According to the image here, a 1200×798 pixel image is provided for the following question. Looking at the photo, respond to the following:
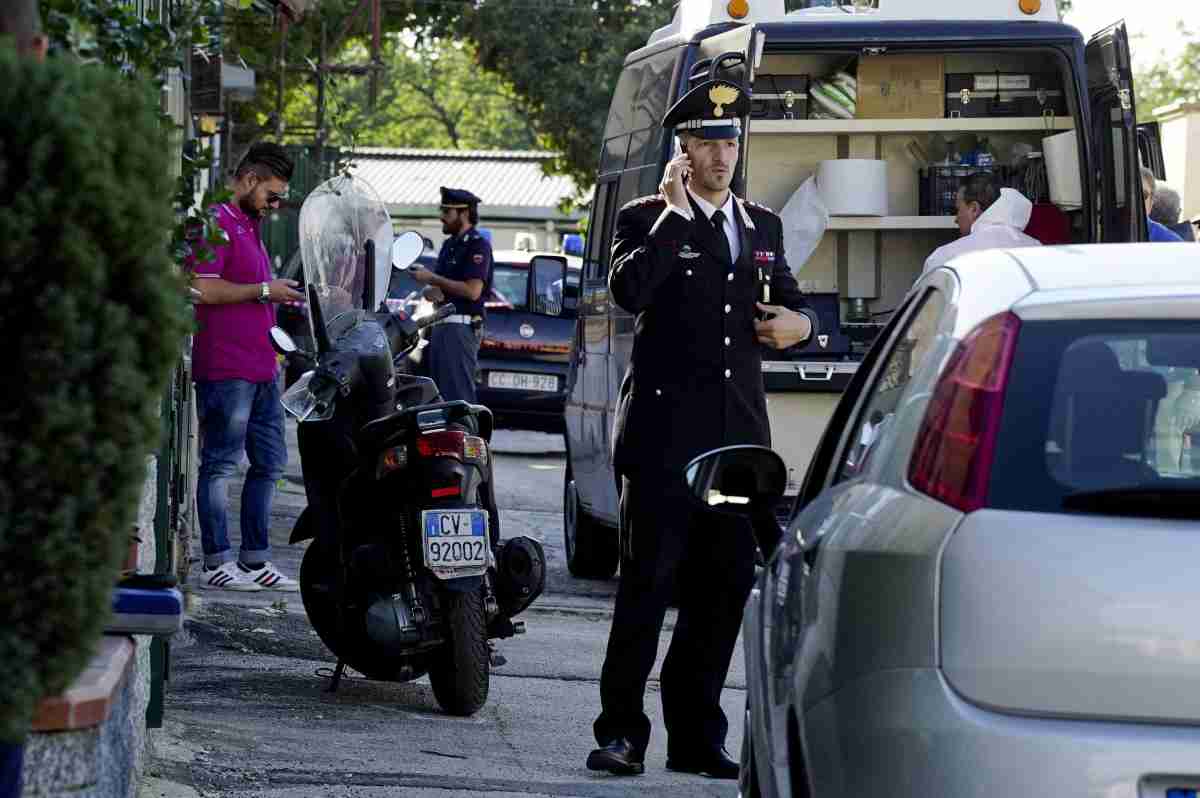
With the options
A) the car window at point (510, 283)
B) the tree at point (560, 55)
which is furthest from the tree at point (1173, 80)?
the car window at point (510, 283)

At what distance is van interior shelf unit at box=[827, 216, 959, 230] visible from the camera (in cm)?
1099

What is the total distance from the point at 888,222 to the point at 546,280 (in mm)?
1736

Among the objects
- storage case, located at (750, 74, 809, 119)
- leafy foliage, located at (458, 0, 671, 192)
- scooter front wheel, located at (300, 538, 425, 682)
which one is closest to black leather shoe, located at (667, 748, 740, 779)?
scooter front wheel, located at (300, 538, 425, 682)

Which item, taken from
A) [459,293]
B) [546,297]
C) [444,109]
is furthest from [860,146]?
[444,109]

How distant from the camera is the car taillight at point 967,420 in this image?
335 cm

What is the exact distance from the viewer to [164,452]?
6.58 m

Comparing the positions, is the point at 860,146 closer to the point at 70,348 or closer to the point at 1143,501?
the point at 1143,501

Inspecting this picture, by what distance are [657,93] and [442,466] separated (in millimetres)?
3464

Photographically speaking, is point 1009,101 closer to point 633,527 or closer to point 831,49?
point 831,49

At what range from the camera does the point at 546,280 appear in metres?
11.1

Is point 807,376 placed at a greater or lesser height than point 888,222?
lesser

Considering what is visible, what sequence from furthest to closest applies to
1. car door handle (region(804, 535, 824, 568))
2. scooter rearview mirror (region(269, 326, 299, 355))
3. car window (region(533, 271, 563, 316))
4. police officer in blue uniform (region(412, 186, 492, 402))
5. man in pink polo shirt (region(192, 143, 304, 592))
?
police officer in blue uniform (region(412, 186, 492, 402)) < car window (region(533, 271, 563, 316)) < man in pink polo shirt (region(192, 143, 304, 592)) < scooter rearview mirror (region(269, 326, 299, 355)) < car door handle (region(804, 535, 824, 568))

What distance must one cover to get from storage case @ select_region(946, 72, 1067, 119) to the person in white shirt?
928 millimetres

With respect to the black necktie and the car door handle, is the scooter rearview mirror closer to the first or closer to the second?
the black necktie
